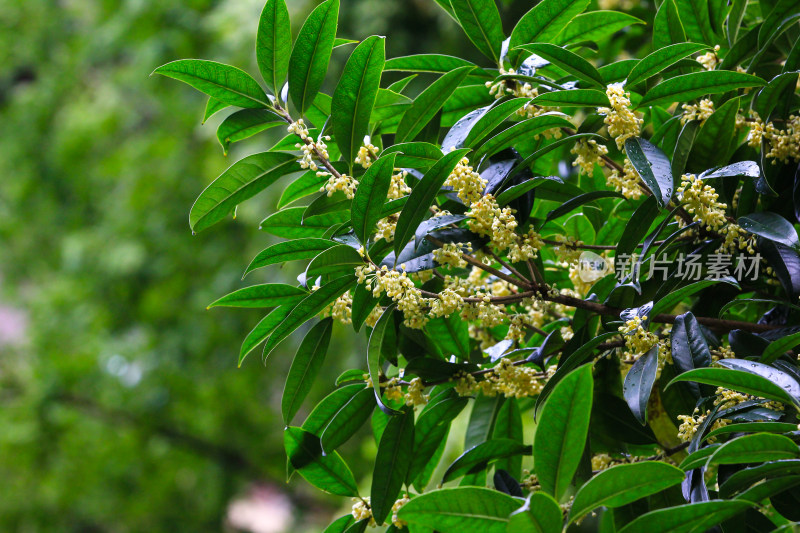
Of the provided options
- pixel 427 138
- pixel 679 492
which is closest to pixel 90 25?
pixel 427 138

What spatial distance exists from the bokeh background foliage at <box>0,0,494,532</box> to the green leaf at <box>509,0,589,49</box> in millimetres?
1929

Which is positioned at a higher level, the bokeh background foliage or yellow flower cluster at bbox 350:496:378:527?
yellow flower cluster at bbox 350:496:378:527

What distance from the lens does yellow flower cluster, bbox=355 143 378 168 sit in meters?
0.56

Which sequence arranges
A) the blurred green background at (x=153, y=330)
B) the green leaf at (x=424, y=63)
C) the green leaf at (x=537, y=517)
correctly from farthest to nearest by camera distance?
the blurred green background at (x=153, y=330)
the green leaf at (x=424, y=63)
the green leaf at (x=537, y=517)

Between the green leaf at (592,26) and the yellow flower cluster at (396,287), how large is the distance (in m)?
0.30

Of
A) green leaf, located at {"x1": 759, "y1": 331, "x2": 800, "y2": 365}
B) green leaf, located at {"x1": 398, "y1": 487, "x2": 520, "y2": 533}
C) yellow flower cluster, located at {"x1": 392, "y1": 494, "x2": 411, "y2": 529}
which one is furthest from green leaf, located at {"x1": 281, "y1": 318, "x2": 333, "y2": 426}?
green leaf, located at {"x1": 759, "y1": 331, "x2": 800, "y2": 365}

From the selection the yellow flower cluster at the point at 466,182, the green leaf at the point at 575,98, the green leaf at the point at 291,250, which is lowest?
the green leaf at the point at 291,250

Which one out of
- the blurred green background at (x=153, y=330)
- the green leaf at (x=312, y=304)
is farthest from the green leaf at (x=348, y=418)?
the blurred green background at (x=153, y=330)

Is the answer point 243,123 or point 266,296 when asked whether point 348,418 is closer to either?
point 266,296

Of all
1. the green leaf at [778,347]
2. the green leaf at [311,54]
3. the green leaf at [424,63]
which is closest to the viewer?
the green leaf at [778,347]

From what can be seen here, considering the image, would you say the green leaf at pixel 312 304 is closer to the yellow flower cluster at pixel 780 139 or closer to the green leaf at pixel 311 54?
the green leaf at pixel 311 54

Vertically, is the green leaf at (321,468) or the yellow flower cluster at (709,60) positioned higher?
the yellow flower cluster at (709,60)

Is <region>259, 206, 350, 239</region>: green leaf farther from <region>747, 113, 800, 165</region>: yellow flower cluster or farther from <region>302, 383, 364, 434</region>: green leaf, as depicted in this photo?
<region>747, 113, 800, 165</region>: yellow flower cluster

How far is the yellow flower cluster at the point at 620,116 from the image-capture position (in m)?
0.51
